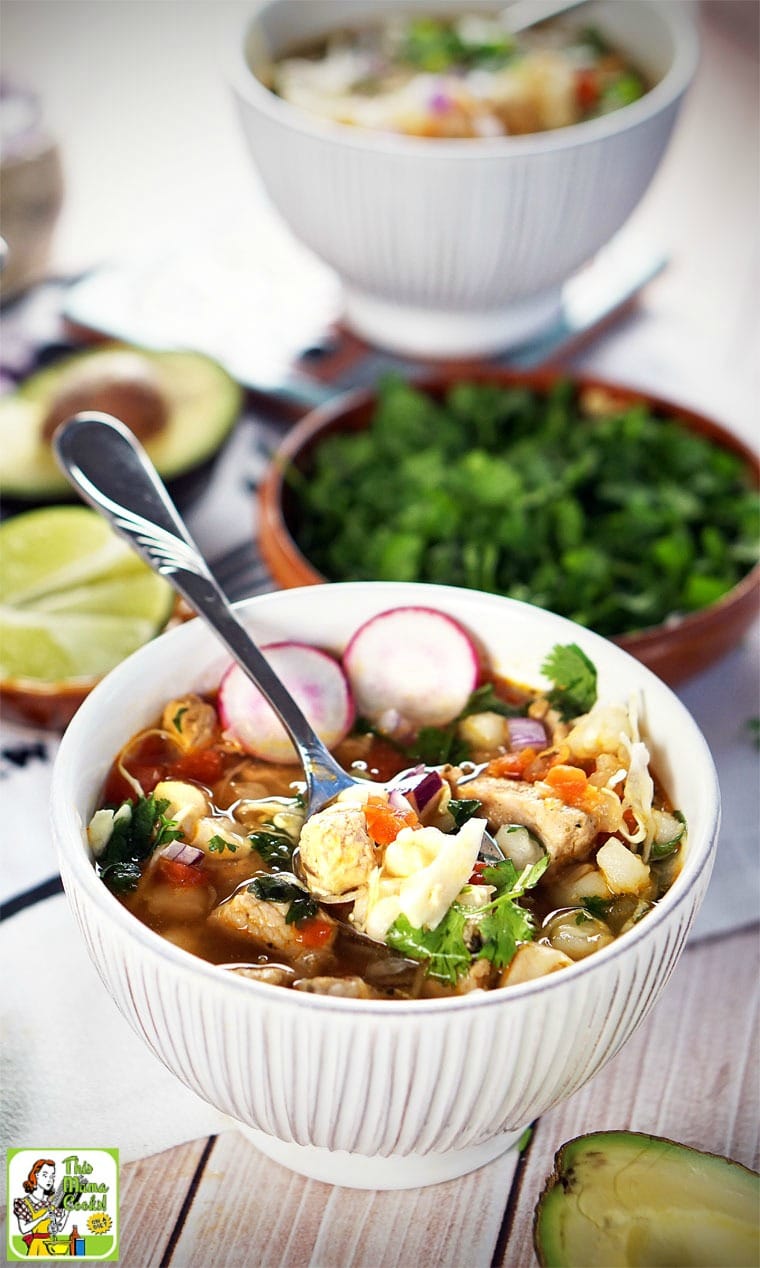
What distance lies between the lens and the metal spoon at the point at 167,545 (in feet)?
5.03

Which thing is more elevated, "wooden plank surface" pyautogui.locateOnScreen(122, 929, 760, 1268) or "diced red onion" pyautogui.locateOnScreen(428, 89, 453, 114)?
"diced red onion" pyautogui.locateOnScreen(428, 89, 453, 114)

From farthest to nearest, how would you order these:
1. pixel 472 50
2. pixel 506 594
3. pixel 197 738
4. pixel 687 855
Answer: pixel 472 50 → pixel 506 594 → pixel 197 738 → pixel 687 855

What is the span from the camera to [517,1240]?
1.43 metres

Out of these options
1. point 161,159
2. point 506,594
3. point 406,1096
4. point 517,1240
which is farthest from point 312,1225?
point 161,159

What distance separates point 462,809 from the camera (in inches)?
57.7

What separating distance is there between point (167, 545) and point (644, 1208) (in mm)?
902

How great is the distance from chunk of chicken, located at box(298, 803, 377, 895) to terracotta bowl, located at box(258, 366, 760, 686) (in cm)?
62

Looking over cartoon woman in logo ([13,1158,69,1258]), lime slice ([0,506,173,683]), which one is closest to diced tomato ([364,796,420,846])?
cartoon woman in logo ([13,1158,69,1258])

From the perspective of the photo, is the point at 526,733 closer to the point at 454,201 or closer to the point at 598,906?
Answer: the point at 598,906

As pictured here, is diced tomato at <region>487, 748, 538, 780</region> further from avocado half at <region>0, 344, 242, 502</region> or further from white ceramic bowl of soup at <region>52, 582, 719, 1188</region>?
avocado half at <region>0, 344, 242, 502</region>

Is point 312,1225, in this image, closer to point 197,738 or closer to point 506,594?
point 197,738

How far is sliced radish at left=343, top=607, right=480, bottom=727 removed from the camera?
163 centimetres

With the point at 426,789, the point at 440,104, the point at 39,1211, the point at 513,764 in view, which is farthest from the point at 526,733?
the point at 440,104

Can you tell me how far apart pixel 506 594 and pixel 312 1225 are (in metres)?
0.94
